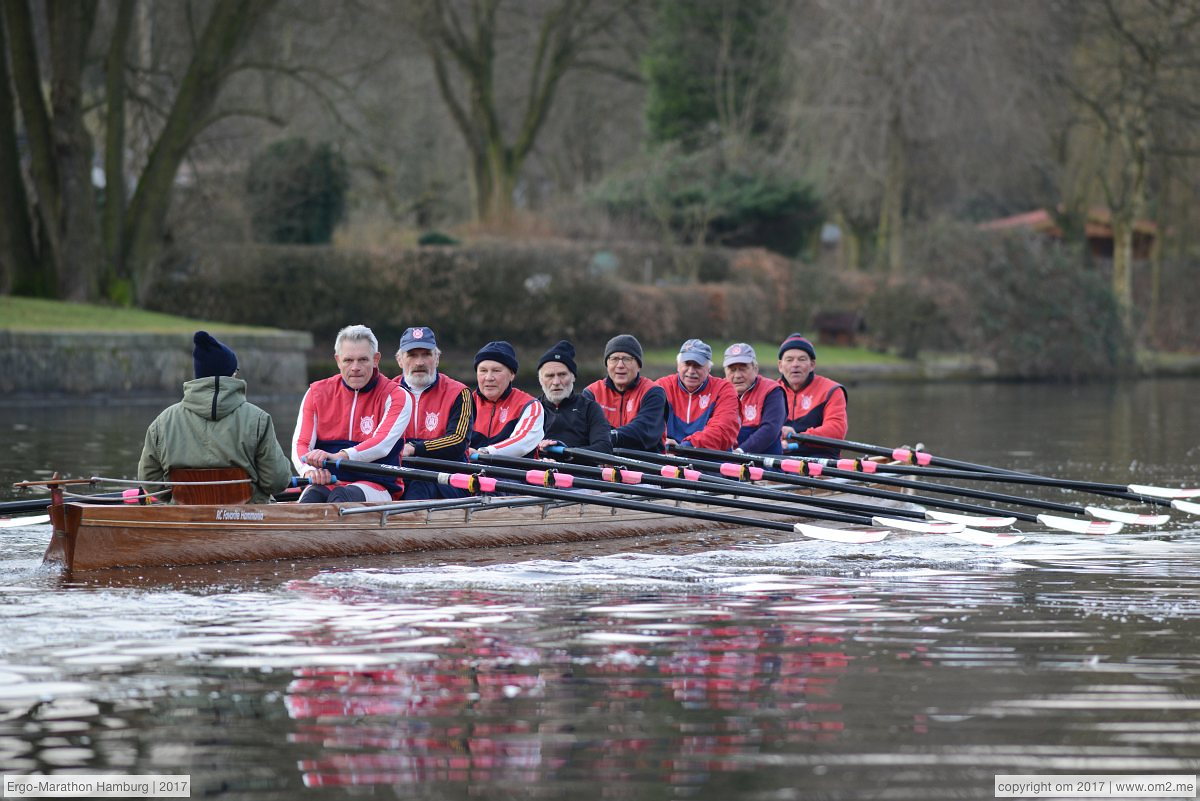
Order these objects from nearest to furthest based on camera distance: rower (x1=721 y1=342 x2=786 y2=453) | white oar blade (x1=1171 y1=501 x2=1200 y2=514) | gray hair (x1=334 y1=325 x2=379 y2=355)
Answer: gray hair (x1=334 y1=325 x2=379 y2=355) → white oar blade (x1=1171 y1=501 x2=1200 y2=514) → rower (x1=721 y1=342 x2=786 y2=453)

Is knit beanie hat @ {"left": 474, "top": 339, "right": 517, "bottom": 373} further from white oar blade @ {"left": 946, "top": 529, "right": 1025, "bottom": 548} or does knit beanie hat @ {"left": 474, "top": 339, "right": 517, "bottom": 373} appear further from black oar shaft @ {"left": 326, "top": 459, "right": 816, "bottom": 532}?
white oar blade @ {"left": 946, "top": 529, "right": 1025, "bottom": 548}

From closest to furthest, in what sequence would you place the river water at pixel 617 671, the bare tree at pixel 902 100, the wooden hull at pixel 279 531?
the river water at pixel 617 671 < the wooden hull at pixel 279 531 < the bare tree at pixel 902 100

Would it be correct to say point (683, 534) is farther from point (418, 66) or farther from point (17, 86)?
point (418, 66)

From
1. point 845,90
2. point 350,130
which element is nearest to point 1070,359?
point 845,90

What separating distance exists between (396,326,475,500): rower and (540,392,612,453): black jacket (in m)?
1.08

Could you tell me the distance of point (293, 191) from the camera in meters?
34.3

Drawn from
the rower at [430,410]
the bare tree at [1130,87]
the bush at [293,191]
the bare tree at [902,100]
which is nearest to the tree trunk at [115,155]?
the bush at [293,191]

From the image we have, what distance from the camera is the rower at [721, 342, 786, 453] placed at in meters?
14.0

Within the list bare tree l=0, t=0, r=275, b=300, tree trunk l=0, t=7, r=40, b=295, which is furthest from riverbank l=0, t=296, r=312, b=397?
bare tree l=0, t=0, r=275, b=300

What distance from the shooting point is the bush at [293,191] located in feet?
111

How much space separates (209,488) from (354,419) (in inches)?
53.1

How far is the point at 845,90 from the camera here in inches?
1603

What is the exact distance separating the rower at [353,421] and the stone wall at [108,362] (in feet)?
49.8

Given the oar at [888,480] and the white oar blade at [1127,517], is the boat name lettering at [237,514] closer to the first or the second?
the oar at [888,480]
